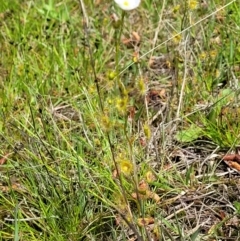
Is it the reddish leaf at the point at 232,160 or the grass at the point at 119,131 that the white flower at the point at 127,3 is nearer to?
the grass at the point at 119,131

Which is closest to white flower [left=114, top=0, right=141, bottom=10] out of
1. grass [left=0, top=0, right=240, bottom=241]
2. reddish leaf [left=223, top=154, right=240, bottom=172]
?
grass [left=0, top=0, right=240, bottom=241]

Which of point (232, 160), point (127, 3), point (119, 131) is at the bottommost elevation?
point (232, 160)

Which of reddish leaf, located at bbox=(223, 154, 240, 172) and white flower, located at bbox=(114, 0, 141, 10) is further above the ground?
white flower, located at bbox=(114, 0, 141, 10)

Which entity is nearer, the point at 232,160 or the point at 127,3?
the point at 127,3

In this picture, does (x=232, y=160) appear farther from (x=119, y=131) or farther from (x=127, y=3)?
(x=127, y=3)

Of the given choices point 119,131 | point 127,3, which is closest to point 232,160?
point 119,131

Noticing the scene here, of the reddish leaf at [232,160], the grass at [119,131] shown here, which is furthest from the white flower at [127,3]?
the reddish leaf at [232,160]

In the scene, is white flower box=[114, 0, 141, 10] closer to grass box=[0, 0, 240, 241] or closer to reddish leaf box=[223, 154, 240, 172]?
grass box=[0, 0, 240, 241]

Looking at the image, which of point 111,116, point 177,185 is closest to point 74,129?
point 111,116
